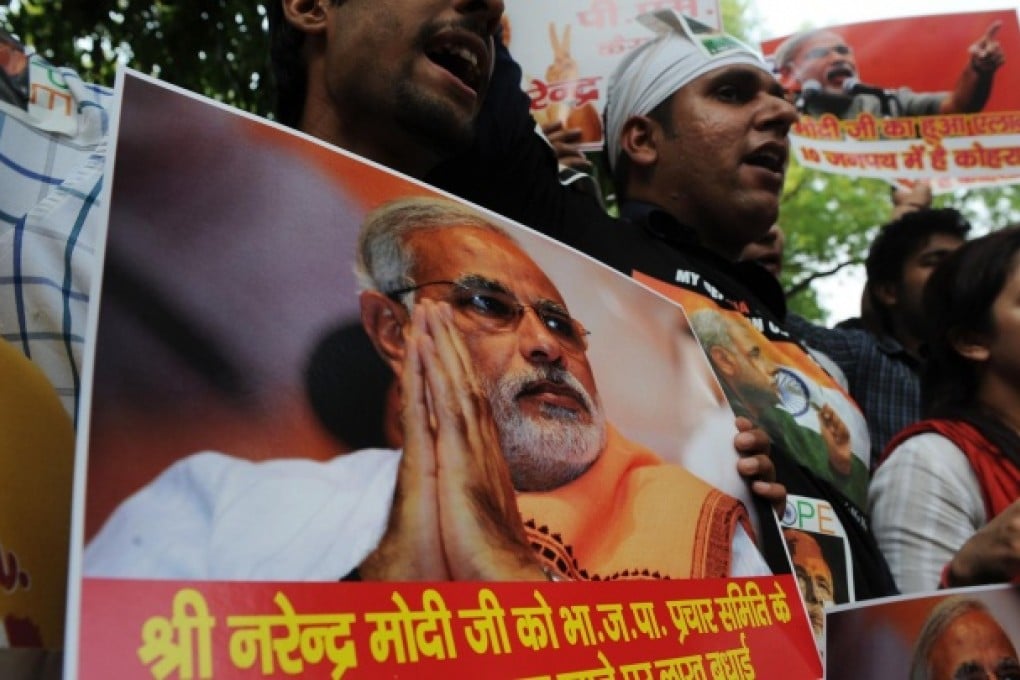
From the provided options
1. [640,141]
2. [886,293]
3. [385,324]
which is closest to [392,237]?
[385,324]

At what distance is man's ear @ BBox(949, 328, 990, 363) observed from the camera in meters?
2.34

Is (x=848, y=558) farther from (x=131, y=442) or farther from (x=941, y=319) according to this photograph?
(x=131, y=442)

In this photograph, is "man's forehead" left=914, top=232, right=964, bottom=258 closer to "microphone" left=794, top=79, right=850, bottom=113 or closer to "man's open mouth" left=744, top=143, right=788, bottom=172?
"microphone" left=794, top=79, right=850, bottom=113

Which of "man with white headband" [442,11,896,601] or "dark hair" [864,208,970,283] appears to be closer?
"man with white headband" [442,11,896,601]

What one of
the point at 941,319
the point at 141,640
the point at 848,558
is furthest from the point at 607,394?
the point at 941,319

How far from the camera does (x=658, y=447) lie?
1243mm

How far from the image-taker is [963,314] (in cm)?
240

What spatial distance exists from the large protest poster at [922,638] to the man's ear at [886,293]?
2.60 m

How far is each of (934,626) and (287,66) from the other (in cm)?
130

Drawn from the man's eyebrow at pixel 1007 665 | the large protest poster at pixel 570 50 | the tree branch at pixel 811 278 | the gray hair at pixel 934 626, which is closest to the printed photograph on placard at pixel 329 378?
the gray hair at pixel 934 626

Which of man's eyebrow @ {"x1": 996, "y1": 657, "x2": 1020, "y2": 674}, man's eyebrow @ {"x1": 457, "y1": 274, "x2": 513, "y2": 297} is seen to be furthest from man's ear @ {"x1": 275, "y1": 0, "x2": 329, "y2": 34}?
man's eyebrow @ {"x1": 996, "y1": 657, "x2": 1020, "y2": 674}

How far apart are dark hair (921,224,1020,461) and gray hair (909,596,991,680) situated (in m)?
0.91

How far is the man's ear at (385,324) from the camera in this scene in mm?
932

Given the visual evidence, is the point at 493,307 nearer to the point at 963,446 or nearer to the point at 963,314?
the point at 963,446
